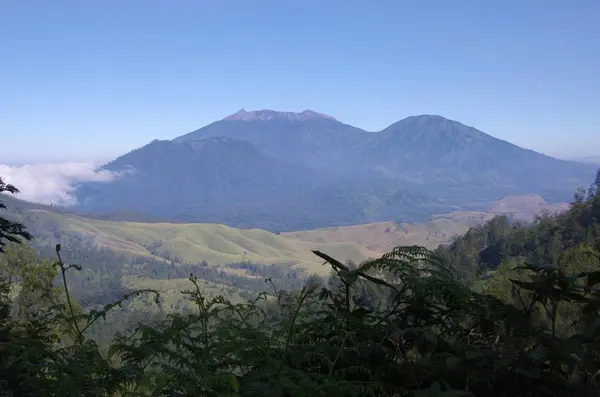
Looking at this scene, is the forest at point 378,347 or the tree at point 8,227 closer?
the forest at point 378,347

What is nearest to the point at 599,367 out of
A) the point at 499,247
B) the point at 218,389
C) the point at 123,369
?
the point at 218,389

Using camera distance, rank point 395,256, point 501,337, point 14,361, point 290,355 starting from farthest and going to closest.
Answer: point 14,361
point 395,256
point 290,355
point 501,337

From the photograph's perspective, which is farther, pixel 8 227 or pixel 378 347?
pixel 8 227

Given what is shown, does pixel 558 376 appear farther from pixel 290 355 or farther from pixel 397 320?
pixel 290 355

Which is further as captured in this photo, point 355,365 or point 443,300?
point 443,300

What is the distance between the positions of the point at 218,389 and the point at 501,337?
1036 millimetres

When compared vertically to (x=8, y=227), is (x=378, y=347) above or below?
below

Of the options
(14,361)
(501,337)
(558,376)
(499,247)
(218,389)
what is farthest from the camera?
(499,247)

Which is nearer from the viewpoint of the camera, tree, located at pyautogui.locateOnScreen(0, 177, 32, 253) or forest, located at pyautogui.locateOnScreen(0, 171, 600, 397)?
forest, located at pyautogui.locateOnScreen(0, 171, 600, 397)

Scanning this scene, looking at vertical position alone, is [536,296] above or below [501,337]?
above

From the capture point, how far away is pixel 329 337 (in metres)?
1.99

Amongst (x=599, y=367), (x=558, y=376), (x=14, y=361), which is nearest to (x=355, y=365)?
(x=558, y=376)

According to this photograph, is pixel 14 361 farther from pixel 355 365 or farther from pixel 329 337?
pixel 355 365

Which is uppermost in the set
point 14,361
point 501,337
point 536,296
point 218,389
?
point 536,296
